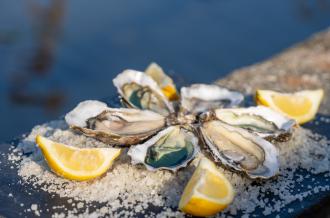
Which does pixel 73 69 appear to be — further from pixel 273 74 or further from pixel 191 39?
pixel 273 74

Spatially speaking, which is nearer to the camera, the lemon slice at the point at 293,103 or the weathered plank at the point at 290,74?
the lemon slice at the point at 293,103

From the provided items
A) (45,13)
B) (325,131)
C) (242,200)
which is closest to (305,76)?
(325,131)

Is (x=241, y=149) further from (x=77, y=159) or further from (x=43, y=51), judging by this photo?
(x=43, y=51)

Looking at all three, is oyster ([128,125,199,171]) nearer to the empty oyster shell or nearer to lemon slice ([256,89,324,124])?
the empty oyster shell

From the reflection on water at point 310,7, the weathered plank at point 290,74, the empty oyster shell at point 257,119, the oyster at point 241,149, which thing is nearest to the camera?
the oyster at point 241,149

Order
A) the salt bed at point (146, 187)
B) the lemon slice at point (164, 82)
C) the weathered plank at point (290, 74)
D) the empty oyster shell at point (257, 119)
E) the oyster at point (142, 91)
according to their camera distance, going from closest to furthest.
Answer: the salt bed at point (146, 187)
the empty oyster shell at point (257, 119)
the oyster at point (142, 91)
the lemon slice at point (164, 82)
the weathered plank at point (290, 74)

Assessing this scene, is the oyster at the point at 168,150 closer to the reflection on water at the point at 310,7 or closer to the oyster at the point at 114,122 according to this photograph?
the oyster at the point at 114,122

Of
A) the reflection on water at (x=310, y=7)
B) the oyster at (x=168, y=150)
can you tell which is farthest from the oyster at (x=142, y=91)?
the reflection on water at (x=310, y=7)
